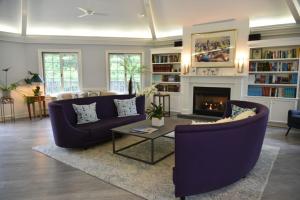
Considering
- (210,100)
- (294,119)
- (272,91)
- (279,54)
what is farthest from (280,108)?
(210,100)

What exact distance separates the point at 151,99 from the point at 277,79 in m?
4.20

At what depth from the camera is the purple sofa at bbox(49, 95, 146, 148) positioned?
13.5 feet

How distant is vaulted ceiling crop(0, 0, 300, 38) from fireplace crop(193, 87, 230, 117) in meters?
2.12

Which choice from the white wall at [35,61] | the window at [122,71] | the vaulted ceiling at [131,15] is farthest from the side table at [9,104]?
the window at [122,71]

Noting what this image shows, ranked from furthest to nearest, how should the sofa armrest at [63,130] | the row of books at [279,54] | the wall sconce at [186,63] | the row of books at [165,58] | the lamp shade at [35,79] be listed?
the row of books at [165,58]
the wall sconce at [186,63]
the lamp shade at [35,79]
the row of books at [279,54]
the sofa armrest at [63,130]

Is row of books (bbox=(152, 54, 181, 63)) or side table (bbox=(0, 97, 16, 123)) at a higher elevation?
row of books (bbox=(152, 54, 181, 63))

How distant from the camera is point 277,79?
6164 mm

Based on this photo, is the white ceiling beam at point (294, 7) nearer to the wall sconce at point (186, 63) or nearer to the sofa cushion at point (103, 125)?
the wall sconce at point (186, 63)

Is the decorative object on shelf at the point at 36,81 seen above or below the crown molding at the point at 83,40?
below

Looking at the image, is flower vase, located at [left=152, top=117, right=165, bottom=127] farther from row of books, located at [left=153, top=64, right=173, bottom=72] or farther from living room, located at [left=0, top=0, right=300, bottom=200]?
row of books, located at [left=153, top=64, right=173, bottom=72]

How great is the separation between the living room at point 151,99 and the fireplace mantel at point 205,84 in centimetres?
3

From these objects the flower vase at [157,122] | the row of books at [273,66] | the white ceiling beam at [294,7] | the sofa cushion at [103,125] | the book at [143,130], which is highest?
the white ceiling beam at [294,7]

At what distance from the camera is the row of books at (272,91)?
19.4 ft

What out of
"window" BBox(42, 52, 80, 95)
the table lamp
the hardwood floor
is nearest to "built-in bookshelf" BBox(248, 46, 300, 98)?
the hardwood floor
